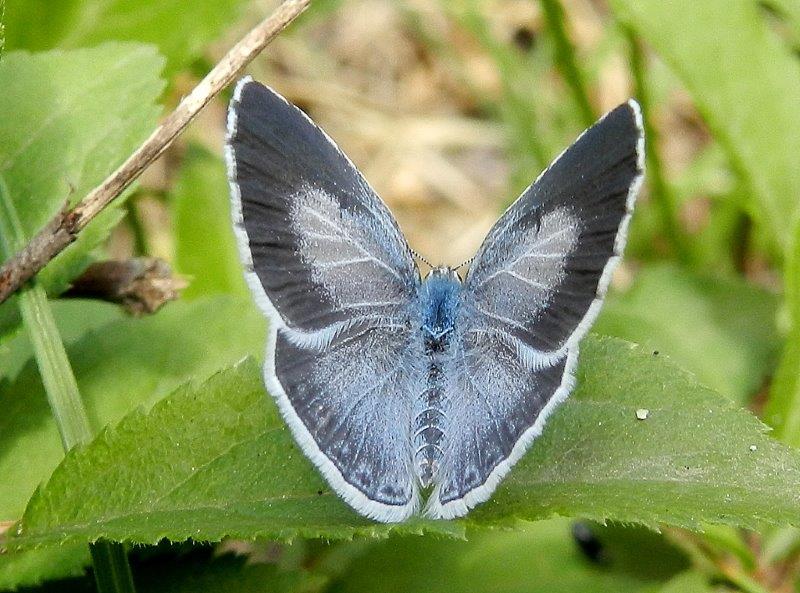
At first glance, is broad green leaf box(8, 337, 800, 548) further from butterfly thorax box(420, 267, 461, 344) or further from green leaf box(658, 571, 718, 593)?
green leaf box(658, 571, 718, 593)

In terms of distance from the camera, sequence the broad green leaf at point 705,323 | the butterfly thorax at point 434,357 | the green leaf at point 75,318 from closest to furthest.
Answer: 1. the butterfly thorax at point 434,357
2. the green leaf at point 75,318
3. the broad green leaf at point 705,323

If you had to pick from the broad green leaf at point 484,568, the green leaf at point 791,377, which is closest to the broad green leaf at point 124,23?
the broad green leaf at point 484,568

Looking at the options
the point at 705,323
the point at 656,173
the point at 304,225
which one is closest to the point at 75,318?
the point at 304,225

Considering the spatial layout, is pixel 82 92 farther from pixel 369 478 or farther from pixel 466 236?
pixel 466 236

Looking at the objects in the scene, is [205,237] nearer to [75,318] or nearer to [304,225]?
[75,318]

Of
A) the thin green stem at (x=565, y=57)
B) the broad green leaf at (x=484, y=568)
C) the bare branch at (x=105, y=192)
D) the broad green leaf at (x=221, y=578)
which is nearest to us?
the bare branch at (x=105, y=192)

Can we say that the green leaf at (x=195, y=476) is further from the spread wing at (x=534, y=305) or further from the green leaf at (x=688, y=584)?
the green leaf at (x=688, y=584)
